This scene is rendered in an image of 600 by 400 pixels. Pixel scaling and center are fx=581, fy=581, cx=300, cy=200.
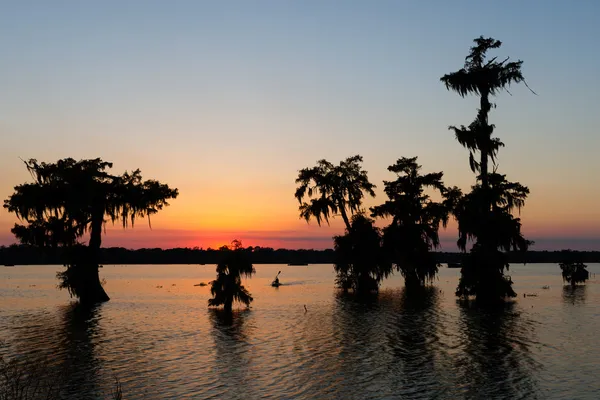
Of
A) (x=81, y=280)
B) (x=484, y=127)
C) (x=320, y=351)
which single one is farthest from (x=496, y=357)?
(x=81, y=280)

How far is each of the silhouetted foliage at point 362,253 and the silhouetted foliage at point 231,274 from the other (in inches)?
675

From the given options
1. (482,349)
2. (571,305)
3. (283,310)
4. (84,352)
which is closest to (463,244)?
(571,305)

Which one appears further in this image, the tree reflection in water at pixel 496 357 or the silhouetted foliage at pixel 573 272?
the silhouetted foliage at pixel 573 272

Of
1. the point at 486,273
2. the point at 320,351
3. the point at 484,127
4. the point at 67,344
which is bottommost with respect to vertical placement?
the point at 320,351

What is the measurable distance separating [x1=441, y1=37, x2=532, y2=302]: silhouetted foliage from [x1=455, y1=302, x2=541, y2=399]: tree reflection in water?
5713 mm

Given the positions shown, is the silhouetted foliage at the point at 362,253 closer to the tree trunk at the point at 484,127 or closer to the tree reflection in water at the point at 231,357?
the tree trunk at the point at 484,127

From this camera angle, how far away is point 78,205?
48.5m

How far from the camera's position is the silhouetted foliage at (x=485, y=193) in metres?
44.8

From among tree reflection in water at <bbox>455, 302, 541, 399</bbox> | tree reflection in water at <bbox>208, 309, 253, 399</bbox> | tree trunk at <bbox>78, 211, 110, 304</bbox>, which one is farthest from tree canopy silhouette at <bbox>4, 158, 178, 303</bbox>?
tree reflection in water at <bbox>455, 302, 541, 399</bbox>

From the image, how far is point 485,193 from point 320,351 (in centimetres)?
2419

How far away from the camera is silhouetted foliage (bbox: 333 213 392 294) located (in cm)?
6203

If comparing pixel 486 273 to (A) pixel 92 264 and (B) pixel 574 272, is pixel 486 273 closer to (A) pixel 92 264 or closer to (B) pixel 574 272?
(A) pixel 92 264

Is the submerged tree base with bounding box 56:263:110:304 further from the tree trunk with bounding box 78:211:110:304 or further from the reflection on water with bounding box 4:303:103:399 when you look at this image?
the reflection on water with bounding box 4:303:103:399

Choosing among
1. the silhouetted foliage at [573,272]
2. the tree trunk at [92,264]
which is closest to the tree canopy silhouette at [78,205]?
the tree trunk at [92,264]
